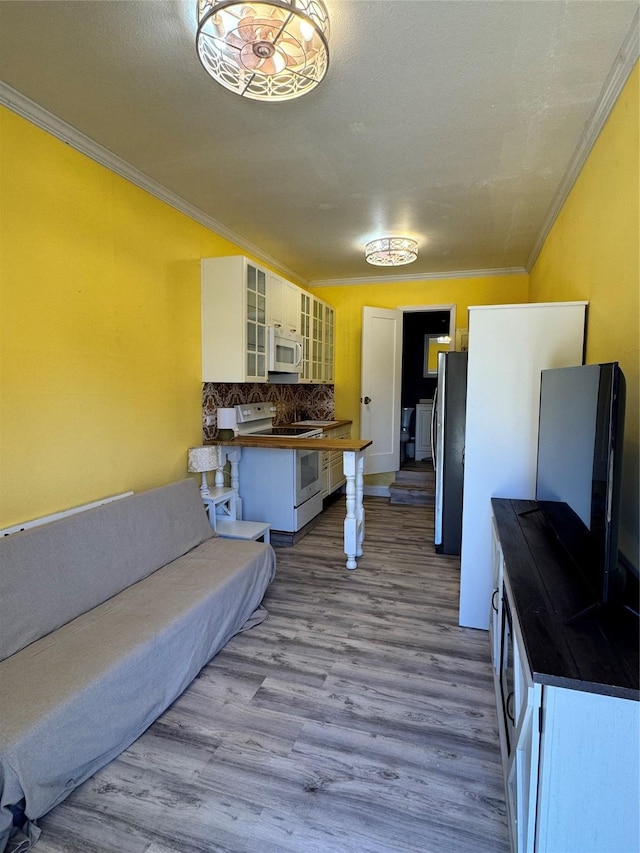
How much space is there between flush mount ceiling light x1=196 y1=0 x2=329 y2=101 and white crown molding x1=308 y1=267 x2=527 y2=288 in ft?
11.8

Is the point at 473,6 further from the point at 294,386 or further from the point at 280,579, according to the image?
the point at 294,386

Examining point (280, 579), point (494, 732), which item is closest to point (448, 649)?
point (494, 732)

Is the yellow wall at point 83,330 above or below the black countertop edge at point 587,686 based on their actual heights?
above

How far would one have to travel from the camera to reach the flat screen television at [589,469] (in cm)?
113

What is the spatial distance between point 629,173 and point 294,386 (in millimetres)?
3852

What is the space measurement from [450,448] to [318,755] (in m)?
2.34

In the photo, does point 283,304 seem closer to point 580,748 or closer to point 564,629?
point 564,629

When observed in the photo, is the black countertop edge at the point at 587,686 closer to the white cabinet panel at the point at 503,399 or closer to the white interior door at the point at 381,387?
the white cabinet panel at the point at 503,399

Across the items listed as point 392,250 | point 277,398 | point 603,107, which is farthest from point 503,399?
point 277,398

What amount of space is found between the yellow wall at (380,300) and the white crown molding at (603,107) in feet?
5.79

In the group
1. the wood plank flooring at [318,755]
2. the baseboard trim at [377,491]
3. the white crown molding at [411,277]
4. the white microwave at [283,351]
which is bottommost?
the wood plank flooring at [318,755]

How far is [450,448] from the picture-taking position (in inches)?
133

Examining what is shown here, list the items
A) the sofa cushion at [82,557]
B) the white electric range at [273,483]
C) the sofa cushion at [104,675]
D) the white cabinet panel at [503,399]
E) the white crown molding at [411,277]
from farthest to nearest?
the white crown molding at [411,277] < the white electric range at [273,483] < the white cabinet panel at [503,399] < the sofa cushion at [82,557] < the sofa cushion at [104,675]

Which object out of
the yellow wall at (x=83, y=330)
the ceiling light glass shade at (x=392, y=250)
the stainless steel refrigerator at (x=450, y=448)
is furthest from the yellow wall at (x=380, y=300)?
the yellow wall at (x=83, y=330)
